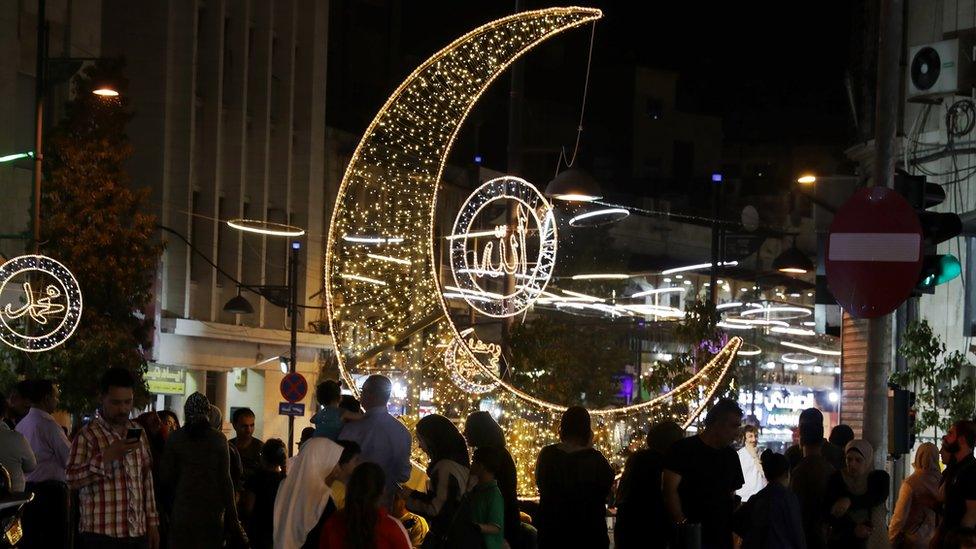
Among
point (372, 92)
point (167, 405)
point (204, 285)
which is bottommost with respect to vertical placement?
point (167, 405)

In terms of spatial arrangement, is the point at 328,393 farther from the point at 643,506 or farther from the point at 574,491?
the point at 643,506

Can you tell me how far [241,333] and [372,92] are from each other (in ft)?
44.2

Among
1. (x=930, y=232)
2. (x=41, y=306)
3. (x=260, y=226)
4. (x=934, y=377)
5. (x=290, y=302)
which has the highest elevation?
(x=260, y=226)

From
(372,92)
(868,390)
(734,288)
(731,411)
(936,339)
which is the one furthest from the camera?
(734,288)

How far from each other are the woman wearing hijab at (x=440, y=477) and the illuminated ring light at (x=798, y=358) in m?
54.1

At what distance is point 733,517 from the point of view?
11.3 meters

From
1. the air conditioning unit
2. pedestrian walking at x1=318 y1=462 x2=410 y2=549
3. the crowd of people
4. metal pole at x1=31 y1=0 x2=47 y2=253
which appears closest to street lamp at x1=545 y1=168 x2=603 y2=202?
the air conditioning unit

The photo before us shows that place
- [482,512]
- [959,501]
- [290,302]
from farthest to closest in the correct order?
[290,302] → [959,501] → [482,512]

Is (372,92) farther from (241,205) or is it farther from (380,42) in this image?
(241,205)

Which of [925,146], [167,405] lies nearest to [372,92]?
[167,405]

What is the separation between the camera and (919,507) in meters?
13.6

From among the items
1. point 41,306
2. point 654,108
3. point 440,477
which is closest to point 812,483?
point 440,477

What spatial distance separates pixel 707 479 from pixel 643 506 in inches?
32.1

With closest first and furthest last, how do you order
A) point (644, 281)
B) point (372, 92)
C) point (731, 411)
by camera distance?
1. point (731, 411)
2. point (372, 92)
3. point (644, 281)
